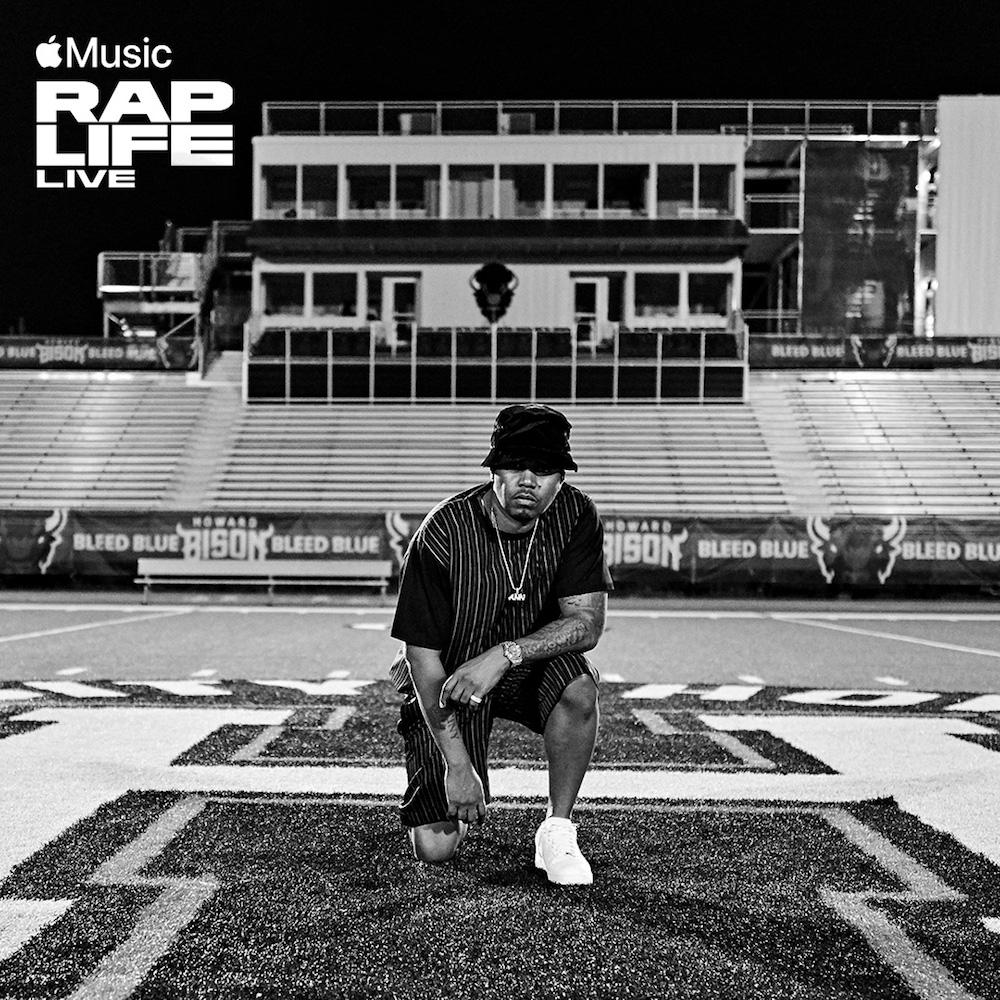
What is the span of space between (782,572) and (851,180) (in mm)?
16718

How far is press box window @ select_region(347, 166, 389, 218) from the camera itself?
2677 cm

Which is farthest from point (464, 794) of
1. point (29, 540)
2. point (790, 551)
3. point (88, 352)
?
point (88, 352)

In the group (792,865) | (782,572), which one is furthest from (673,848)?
(782,572)

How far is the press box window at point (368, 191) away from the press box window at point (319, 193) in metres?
0.47

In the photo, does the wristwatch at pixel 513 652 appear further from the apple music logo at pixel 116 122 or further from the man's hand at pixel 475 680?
the apple music logo at pixel 116 122

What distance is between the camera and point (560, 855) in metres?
3.18

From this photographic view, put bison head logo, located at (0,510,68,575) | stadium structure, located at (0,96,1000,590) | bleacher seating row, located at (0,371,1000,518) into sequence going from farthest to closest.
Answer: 1. stadium structure, located at (0,96,1000,590)
2. bleacher seating row, located at (0,371,1000,518)
3. bison head logo, located at (0,510,68,575)

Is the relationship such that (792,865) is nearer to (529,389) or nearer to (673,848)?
(673,848)

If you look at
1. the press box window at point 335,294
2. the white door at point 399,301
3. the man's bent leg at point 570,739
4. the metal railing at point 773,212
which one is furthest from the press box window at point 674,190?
the man's bent leg at point 570,739

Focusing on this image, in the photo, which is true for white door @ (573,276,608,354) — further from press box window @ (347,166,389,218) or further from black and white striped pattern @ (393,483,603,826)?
black and white striped pattern @ (393,483,603,826)

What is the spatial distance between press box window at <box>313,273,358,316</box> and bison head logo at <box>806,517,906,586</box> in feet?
50.0

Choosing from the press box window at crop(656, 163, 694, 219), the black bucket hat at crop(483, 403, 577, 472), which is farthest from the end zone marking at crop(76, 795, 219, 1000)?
the press box window at crop(656, 163, 694, 219)

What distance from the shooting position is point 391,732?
5734 mm

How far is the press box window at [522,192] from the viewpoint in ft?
87.3
